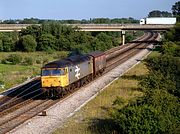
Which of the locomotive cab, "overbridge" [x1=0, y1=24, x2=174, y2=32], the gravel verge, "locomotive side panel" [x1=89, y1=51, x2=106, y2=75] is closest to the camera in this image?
the gravel verge

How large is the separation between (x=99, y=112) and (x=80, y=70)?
10.2 meters

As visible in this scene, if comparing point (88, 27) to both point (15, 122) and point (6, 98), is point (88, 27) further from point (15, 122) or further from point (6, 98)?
point (15, 122)

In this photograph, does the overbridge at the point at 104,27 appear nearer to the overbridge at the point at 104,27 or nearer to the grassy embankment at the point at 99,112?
the overbridge at the point at 104,27

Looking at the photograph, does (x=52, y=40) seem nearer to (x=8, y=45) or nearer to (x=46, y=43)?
(x=46, y=43)

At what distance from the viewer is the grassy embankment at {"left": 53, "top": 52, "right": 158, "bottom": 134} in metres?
23.3

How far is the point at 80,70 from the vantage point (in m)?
37.0

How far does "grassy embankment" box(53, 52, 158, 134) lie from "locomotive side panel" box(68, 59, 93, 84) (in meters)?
2.53

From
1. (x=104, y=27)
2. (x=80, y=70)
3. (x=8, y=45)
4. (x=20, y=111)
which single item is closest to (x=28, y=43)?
(x=8, y=45)

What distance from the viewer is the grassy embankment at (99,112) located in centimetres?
2326

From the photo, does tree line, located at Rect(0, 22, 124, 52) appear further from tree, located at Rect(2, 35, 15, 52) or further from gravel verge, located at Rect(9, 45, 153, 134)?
gravel verge, located at Rect(9, 45, 153, 134)

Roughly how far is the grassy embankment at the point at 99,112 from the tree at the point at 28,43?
56.6 meters

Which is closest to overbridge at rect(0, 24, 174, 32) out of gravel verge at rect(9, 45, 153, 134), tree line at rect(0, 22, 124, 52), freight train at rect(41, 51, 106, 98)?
tree line at rect(0, 22, 124, 52)

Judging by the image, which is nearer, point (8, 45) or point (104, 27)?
point (8, 45)

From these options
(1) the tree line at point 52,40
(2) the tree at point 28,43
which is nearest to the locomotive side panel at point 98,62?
(1) the tree line at point 52,40
